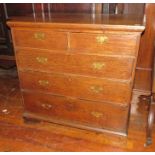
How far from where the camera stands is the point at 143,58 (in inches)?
77.4

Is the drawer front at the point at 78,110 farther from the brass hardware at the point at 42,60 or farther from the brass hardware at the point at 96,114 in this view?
the brass hardware at the point at 42,60

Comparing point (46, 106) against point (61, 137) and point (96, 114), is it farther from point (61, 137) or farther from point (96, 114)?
point (96, 114)

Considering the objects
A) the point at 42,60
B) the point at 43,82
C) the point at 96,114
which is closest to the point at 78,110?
the point at 96,114

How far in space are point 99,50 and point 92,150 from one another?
0.87 metres

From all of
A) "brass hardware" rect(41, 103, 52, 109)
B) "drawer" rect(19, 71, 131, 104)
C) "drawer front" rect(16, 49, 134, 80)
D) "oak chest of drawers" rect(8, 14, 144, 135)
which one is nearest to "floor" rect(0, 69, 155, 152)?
"oak chest of drawers" rect(8, 14, 144, 135)

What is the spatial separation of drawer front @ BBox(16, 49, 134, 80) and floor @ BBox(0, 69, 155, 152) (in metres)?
0.64

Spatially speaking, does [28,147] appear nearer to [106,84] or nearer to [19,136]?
[19,136]

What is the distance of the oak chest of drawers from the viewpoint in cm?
133

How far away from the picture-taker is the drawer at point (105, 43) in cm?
129

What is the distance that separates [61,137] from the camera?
177 cm

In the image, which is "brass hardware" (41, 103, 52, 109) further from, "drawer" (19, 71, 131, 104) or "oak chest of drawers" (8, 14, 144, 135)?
"drawer" (19, 71, 131, 104)

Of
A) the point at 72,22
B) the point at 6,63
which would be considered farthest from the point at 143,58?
the point at 6,63

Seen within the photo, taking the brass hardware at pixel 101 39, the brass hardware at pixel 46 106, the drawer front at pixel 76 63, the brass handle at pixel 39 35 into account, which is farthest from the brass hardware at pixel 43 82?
the brass hardware at pixel 101 39

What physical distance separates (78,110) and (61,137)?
1.03 feet
